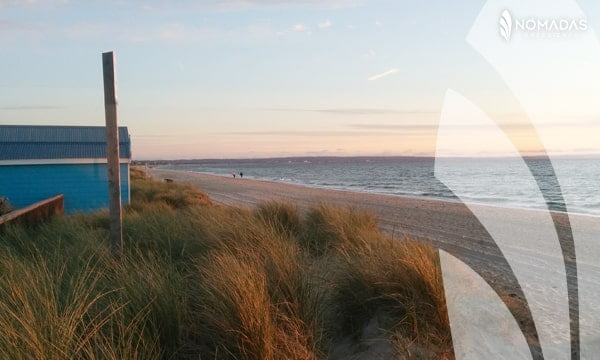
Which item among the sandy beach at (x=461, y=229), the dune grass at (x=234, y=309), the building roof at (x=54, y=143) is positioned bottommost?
the sandy beach at (x=461, y=229)

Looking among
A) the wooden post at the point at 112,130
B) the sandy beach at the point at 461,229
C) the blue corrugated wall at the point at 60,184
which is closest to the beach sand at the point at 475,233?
the sandy beach at the point at 461,229

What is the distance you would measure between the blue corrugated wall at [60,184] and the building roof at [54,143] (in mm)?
348

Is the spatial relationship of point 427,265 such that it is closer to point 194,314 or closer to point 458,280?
point 458,280

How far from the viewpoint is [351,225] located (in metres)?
9.20

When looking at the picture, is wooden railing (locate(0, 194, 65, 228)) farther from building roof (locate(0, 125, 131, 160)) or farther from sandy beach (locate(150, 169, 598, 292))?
sandy beach (locate(150, 169, 598, 292))

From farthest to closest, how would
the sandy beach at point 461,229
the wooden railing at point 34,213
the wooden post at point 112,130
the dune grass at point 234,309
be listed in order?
the sandy beach at point 461,229 → the wooden railing at point 34,213 → the wooden post at point 112,130 → the dune grass at point 234,309

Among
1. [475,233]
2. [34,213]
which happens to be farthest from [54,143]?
[475,233]

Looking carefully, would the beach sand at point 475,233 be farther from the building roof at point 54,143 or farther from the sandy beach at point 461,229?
the building roof at point 54,143

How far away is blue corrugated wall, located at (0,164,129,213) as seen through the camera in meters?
17.0

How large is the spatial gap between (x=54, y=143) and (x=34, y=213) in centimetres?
784

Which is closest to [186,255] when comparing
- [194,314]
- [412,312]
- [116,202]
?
[116,202]

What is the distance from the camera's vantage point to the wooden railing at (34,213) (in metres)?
9.34

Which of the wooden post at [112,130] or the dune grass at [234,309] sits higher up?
the wooden post at [112,130]

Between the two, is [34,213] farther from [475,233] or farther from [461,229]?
[461,229]
